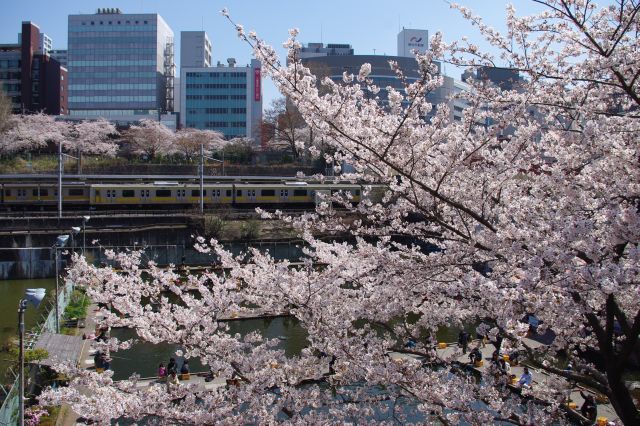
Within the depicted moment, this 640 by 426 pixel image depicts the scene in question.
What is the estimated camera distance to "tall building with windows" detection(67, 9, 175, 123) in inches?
2089

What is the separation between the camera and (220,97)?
5556 cm

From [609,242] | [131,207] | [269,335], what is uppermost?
[609,242]

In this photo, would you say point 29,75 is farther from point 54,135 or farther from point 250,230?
point 250,230

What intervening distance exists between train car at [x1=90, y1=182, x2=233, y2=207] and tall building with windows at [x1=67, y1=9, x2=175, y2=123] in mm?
26914

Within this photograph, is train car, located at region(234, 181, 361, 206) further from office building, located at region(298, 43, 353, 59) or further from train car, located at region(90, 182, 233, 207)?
office building, located at region(298, 43, 353, 59)

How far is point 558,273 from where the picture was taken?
10.9ft

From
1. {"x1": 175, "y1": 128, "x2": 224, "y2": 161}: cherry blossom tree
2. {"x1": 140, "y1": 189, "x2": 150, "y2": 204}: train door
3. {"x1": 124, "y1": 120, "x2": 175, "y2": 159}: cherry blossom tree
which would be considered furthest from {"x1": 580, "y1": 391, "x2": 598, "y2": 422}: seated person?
{"x1": 124, "y1": 120, "x2": 175, "y2": 159}: cherry blossom tree

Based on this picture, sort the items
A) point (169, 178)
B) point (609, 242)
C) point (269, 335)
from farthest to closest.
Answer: point (169, 178)
point (269, 335)
point (609, 242)

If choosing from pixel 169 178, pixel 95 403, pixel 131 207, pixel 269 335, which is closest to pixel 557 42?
pixel 95 403

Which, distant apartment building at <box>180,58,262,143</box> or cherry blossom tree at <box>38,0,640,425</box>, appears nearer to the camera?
cherry blossom tree at <box>38,0,640,425</box>

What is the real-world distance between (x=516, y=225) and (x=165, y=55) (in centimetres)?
5899

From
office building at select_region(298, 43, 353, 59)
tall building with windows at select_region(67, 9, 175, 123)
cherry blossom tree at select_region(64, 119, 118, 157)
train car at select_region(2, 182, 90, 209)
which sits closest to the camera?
train car at select_region(2, 182, 90, 209)

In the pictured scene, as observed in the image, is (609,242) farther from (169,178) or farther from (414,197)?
(169,178)

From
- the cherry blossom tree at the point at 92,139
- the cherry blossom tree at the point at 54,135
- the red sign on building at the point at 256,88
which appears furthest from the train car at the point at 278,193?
the red sign on building at the point at 256,88
